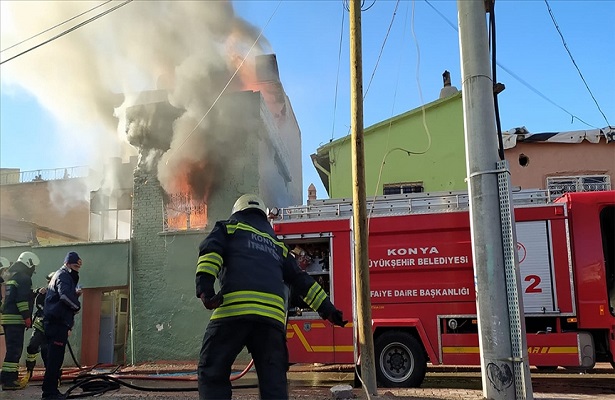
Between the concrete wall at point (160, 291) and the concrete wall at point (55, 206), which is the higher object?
the concrete wall at point (55, 206)

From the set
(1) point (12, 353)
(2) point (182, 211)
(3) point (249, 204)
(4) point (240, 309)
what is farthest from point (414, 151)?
(4) point (240, 309)

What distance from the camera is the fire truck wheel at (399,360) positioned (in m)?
7.12

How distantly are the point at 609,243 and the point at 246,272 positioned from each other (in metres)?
5.87

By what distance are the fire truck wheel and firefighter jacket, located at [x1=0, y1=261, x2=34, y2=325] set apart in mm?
4878

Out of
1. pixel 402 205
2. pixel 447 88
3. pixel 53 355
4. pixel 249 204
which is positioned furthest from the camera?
pixel 447 88

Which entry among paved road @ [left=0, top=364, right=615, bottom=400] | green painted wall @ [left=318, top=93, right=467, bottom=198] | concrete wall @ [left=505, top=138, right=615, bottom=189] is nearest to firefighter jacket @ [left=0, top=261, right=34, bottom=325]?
paved road @ [left=0, top=364, right=615, bottom=400]

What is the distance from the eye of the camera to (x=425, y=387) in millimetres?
7238

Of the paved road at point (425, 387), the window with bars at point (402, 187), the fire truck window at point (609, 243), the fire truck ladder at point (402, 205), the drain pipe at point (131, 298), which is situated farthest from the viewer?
the window with bars at point (402, 187)

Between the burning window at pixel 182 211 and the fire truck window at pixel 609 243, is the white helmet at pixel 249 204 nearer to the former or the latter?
the fire truck window at pixel 609 243

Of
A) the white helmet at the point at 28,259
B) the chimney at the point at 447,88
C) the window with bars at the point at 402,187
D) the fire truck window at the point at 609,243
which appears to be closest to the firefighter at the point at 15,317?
the white helmet at the point at 28,259

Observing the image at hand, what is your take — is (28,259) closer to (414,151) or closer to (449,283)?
(449,283)

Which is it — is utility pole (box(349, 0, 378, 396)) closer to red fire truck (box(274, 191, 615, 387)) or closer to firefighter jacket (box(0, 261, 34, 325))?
red fire truck (box(274, 191, 615, 387))

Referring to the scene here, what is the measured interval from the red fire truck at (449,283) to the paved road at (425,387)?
16.2 inches

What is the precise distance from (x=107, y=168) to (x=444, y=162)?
32.8 ft
